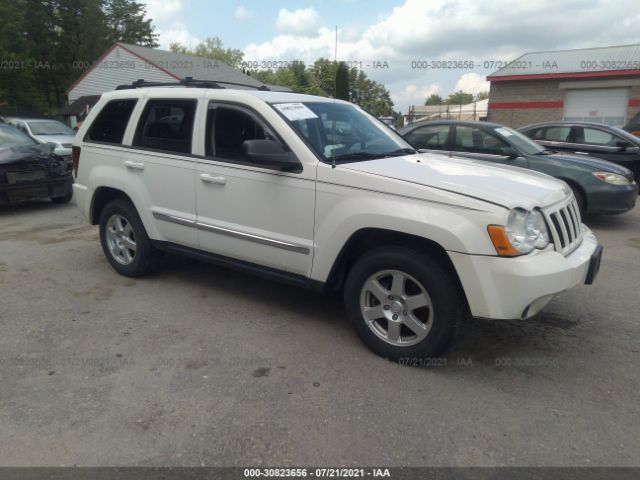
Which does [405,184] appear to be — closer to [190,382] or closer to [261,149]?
[261,149]

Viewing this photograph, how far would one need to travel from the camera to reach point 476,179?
343 centimetres

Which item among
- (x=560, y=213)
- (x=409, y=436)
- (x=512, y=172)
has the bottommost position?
(x=409, y=436)

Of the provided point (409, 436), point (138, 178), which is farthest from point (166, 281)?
point (409, 436)

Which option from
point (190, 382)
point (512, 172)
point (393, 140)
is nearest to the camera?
point (190, 382)

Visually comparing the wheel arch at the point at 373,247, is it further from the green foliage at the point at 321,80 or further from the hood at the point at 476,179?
the green foliage at the point at 321,80

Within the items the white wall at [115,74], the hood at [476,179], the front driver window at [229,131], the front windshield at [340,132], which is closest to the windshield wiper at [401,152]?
the front windshield at [340,132]

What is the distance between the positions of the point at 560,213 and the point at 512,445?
63.1 inches

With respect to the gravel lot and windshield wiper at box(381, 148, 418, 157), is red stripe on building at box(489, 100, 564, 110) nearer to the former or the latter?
the gravel lot

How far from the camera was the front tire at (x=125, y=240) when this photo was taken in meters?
4.86

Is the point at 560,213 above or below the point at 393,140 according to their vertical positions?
below

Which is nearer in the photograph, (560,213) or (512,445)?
(512,445)

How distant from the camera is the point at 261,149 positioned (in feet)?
11.6

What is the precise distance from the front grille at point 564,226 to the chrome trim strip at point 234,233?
64.6 inches

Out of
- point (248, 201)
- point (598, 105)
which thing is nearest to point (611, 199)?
point (248, 201)
